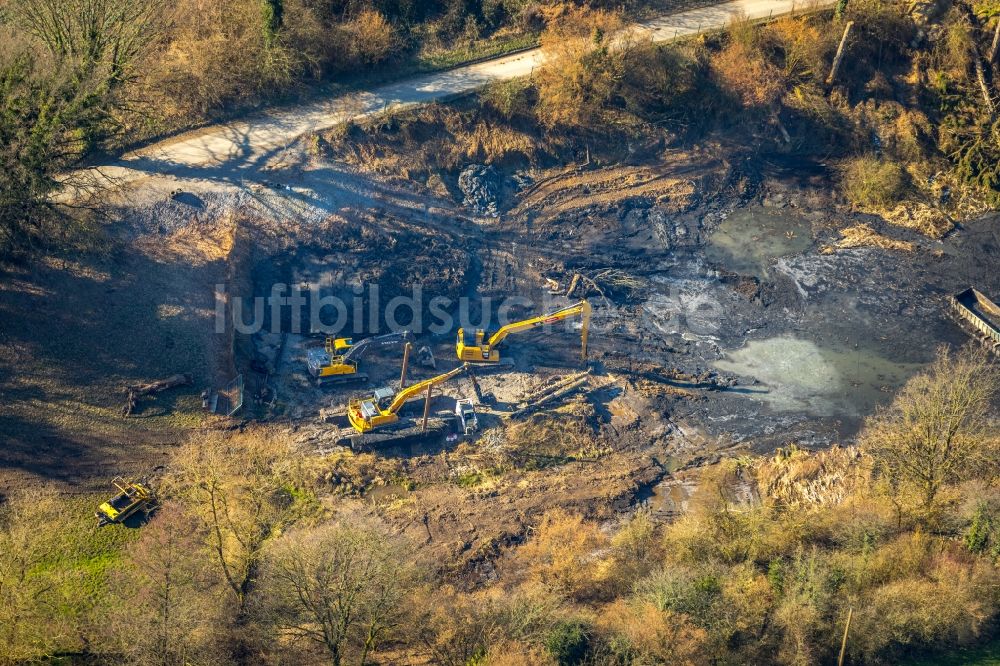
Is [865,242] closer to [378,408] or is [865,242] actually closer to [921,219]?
[921,219]

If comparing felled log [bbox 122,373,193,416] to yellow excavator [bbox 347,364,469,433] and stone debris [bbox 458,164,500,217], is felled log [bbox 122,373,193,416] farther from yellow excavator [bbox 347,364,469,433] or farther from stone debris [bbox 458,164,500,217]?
stone debris [bbox 458,164,500,217]

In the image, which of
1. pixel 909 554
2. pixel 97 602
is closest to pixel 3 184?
pixel 97 602

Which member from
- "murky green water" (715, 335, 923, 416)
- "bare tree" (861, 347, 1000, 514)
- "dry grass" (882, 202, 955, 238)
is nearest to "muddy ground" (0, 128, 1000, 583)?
"murky green water" (715, 335, 923, 416)

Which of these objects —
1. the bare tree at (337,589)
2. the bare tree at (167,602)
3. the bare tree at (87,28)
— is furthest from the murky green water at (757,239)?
the bare tree at (87,28)

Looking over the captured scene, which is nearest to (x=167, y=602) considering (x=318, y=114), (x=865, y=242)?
(x=318, y=114)

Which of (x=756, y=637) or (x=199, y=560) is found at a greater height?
(x=199, y=560)

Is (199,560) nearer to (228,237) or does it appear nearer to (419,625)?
(419,625)

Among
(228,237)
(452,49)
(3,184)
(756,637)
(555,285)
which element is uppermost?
(452,49)
